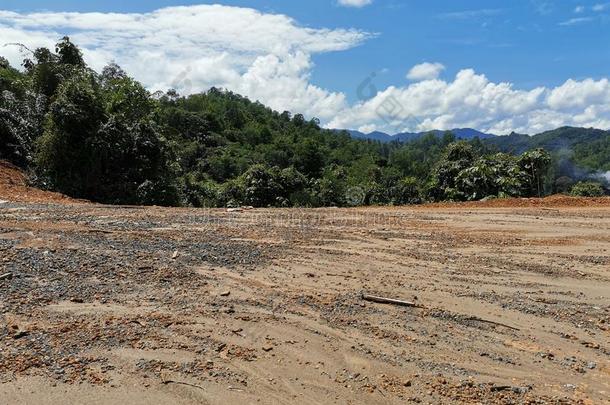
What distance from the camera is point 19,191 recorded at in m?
14.0

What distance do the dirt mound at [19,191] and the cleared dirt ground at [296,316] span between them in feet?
13.6

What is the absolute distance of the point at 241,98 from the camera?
114 m

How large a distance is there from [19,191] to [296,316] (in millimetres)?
11525

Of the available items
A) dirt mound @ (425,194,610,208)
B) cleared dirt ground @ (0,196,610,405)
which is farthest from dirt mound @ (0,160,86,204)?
dirt mound @ (425,194,610,208)

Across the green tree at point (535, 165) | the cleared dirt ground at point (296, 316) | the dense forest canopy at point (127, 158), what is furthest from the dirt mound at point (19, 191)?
the green tree at point (535, 165)

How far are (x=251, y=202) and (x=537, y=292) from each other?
17465mm

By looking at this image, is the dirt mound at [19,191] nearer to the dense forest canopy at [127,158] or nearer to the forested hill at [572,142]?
the dense forest canopy at [127,158]

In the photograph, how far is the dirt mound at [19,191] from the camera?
42.1 feet

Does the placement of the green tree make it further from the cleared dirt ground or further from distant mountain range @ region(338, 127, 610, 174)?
distant mountain range @ region(338, 127, 610, 174)

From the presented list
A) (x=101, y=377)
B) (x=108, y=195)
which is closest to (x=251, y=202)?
(x=108, y=195)

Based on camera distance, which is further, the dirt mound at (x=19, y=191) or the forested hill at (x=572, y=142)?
the forested hill at (x=572, y=142)

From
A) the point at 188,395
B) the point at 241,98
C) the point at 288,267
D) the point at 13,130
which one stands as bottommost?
the point at 188,395

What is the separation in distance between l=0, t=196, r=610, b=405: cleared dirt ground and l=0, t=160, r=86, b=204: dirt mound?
414 cm

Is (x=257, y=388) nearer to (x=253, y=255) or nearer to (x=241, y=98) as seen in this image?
(x=253, y=255)
